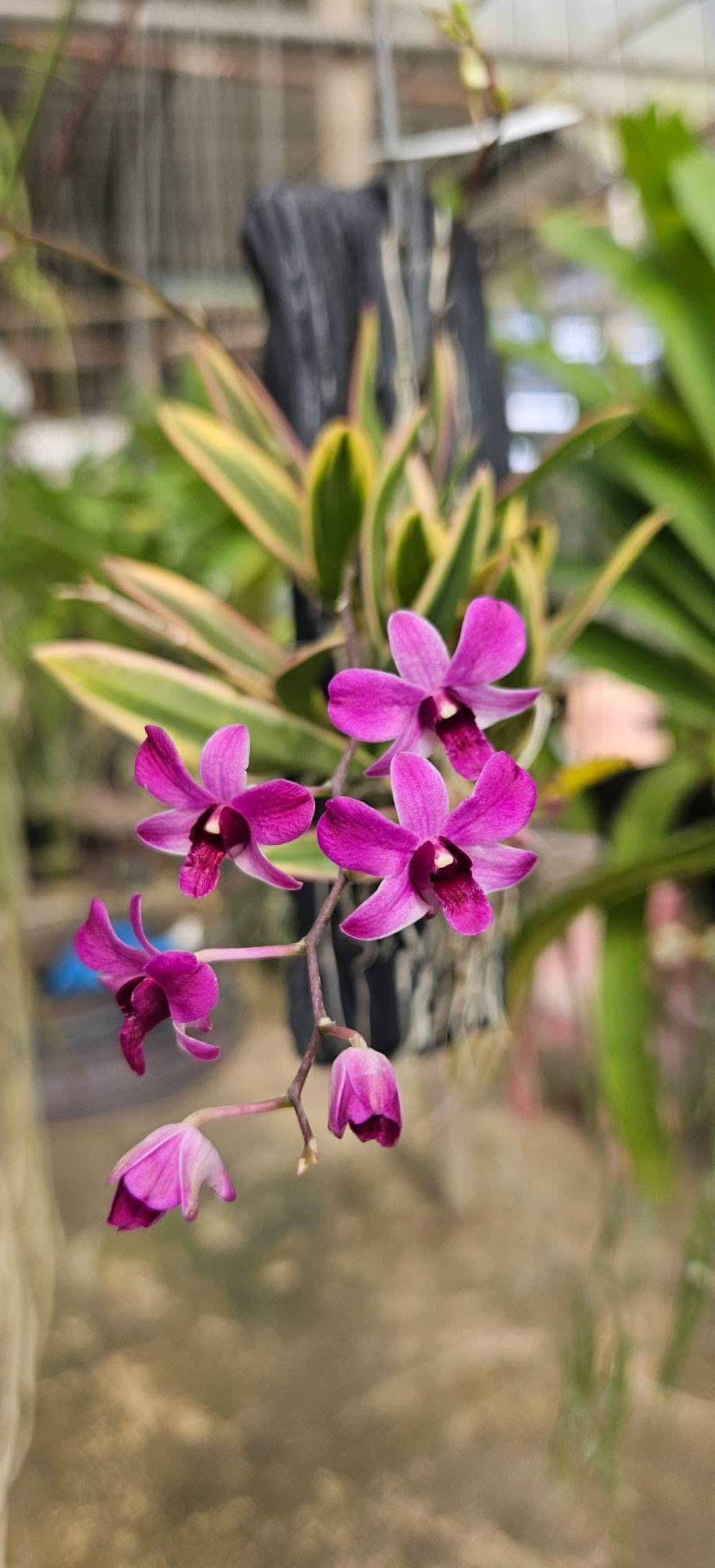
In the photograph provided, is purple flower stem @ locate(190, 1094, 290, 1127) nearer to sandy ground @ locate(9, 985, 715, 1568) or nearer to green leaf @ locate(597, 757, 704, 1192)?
sandy ground @ locate(9, 985, 715, 1568)

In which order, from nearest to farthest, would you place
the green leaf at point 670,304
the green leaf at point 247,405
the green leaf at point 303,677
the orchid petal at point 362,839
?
1. the orchid petal at point 362,839
2. the green leaf at point 303,677
3. the green leaf at point 247,405
4. the green leaf at point 670,304

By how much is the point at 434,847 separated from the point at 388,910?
2 cm

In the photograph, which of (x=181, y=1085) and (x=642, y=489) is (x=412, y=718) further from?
(x=181, y=1085)

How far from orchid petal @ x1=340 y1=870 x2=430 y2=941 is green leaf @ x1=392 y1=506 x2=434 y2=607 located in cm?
28

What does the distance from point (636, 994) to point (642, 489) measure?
337mm

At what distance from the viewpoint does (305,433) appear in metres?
0.60

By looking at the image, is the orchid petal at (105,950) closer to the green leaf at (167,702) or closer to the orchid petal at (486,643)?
the orchid petal at (486,643)

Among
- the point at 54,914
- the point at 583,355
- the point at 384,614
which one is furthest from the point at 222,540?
the point at 54,914

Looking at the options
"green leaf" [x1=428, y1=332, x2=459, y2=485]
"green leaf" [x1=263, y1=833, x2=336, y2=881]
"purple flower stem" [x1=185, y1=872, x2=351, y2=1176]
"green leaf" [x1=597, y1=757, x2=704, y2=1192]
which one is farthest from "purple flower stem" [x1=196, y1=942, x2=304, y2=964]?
"green leaf" [x1=597, y1=757, x2=704, y2=1192]

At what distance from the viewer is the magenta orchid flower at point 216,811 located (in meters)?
0.25

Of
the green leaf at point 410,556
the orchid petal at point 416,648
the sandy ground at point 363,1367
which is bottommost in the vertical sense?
the sandy ground at point 363,1367

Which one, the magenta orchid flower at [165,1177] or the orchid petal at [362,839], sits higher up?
the orchid petal at [362,839]

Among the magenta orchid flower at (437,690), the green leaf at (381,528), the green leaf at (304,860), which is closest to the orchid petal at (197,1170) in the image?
the magenta orchid flower at (437,690)

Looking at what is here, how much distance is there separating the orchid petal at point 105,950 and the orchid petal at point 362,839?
2.3 inches
